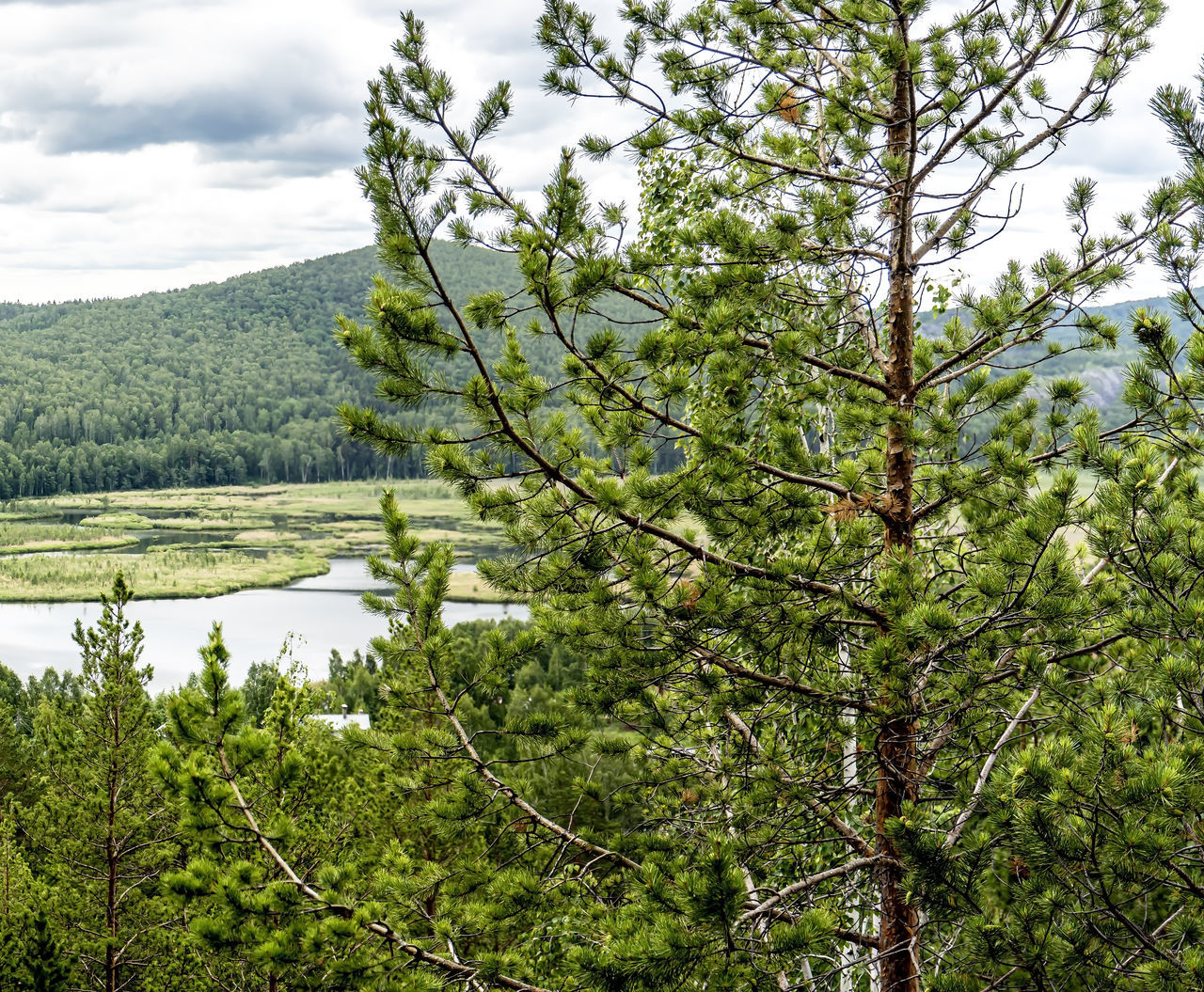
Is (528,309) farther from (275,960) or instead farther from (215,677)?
(275,960)

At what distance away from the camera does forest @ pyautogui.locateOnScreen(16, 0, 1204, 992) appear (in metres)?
2.37

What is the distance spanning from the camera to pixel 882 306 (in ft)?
13.5

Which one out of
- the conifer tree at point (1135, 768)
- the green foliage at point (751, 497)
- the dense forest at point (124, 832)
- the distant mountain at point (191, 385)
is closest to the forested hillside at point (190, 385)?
the distant mountain at point (191, 385)

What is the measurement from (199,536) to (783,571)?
99.4 m

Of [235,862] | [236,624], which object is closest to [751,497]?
[235,862]

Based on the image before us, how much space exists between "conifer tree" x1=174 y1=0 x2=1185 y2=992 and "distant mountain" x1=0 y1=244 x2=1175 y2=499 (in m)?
100

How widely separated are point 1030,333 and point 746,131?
1358 mm

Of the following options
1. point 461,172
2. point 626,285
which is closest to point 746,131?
point 626,285

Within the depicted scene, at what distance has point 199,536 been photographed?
92375 mm

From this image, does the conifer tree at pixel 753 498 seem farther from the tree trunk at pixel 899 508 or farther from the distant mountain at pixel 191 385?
the distant mountain at pixel 191 385

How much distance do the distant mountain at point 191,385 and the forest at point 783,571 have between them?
329 feet

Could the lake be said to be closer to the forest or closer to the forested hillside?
the forest

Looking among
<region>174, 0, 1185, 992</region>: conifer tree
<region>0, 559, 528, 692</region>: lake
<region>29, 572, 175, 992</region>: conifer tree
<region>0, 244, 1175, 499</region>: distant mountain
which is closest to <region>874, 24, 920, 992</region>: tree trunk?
<region>174, 0, 1185, 992</region>: conifer tree

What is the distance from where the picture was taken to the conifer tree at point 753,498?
2.55 metres
